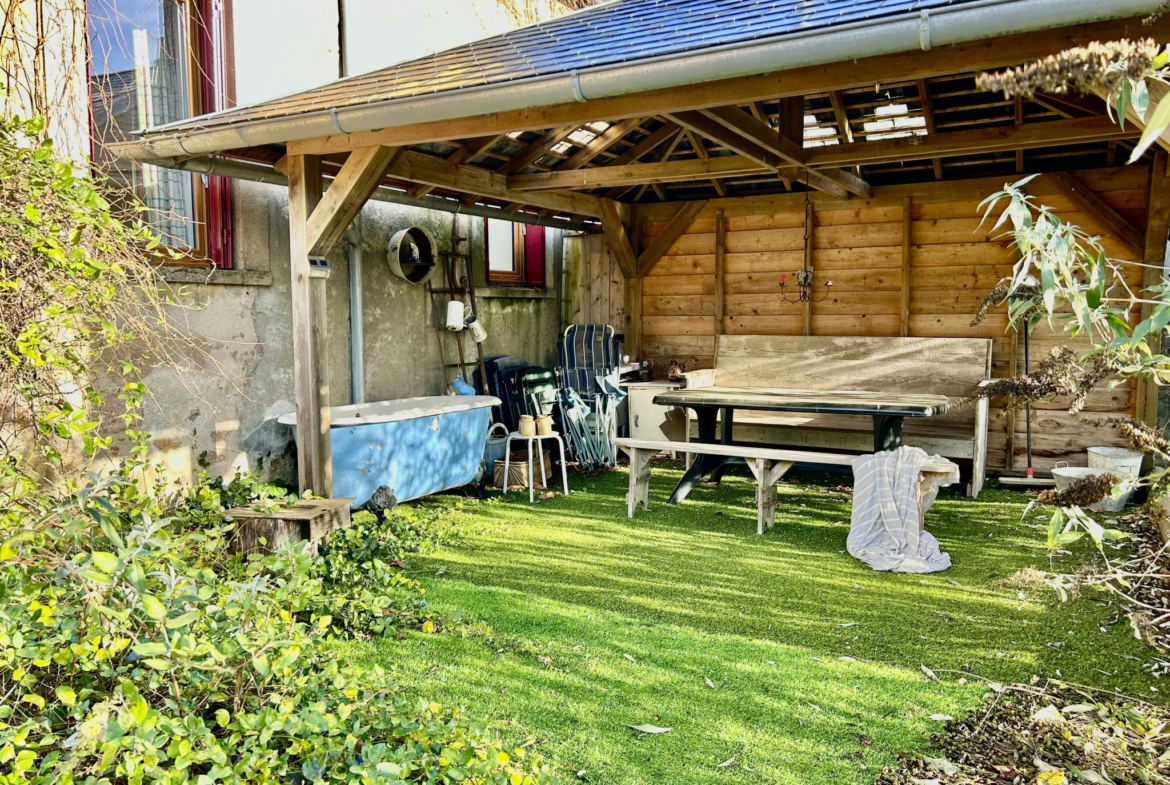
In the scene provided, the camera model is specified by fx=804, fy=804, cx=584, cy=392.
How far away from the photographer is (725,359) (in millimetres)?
8109

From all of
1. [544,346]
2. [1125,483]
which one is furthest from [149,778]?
[544,346]

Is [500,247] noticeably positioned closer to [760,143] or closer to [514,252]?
[514,252]

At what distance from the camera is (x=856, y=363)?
7488 millimetres

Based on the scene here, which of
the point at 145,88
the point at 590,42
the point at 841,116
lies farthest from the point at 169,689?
the point at 841,116

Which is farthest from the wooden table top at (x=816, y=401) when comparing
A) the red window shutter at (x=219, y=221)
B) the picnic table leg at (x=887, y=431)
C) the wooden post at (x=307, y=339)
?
the red window shutter at (x=219, y=221)

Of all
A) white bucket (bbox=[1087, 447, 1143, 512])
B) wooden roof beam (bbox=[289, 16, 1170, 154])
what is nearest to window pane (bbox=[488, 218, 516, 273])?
wooden roof beam (bbox=[289, 16, 1170, 154])

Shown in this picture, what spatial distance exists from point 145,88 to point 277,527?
3052mm

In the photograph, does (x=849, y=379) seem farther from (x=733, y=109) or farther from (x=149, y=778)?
(x=149, y=778)

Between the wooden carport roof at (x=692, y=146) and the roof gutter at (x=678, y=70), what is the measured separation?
12cm

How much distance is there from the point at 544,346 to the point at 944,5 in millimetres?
6454

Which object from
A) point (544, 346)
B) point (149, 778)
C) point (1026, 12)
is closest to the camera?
point (149, 778)

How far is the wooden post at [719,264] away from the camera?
8320 millimetres

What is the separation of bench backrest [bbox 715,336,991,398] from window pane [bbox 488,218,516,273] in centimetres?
236

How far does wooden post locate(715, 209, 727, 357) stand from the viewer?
27.3 ft
